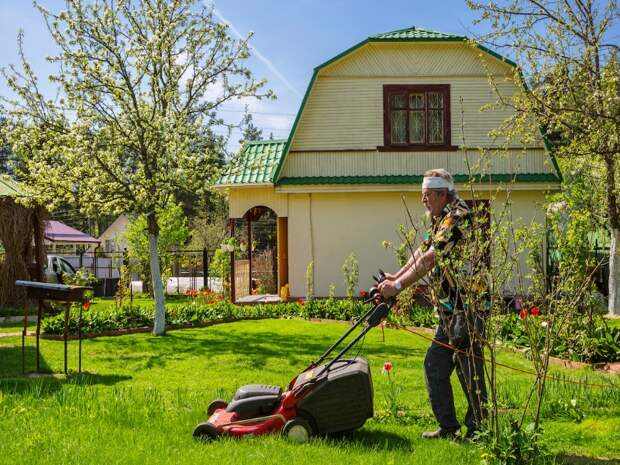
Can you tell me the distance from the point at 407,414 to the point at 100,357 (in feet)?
18.3

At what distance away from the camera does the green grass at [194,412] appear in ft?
15.7

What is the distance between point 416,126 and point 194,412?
13.4m

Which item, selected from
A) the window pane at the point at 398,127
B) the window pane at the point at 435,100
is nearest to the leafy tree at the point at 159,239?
the window pane at the point at 398,127

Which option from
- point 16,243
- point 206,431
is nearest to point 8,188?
point 16,243

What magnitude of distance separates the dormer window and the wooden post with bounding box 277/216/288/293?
3.48 meters

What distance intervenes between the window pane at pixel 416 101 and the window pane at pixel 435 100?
0.21m

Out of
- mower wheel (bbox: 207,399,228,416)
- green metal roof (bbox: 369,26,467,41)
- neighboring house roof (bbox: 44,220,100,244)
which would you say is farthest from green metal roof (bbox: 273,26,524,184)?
neighboring house roof (bbox: 44,220,100,244)

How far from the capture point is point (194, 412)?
19.5 ft

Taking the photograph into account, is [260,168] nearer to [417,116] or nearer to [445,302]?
[417,116]

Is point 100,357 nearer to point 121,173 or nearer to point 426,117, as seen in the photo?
point 121,173

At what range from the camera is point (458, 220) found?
508 centimetres

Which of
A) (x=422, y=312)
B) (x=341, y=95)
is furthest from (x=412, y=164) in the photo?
(x=422, y=312)

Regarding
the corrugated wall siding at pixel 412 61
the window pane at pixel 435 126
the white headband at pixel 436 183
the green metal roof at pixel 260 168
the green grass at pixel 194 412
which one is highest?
the corrugated wall siding at pixel 412 61

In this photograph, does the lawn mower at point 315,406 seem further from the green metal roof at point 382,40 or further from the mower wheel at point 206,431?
the green metal roof at point 382,40
